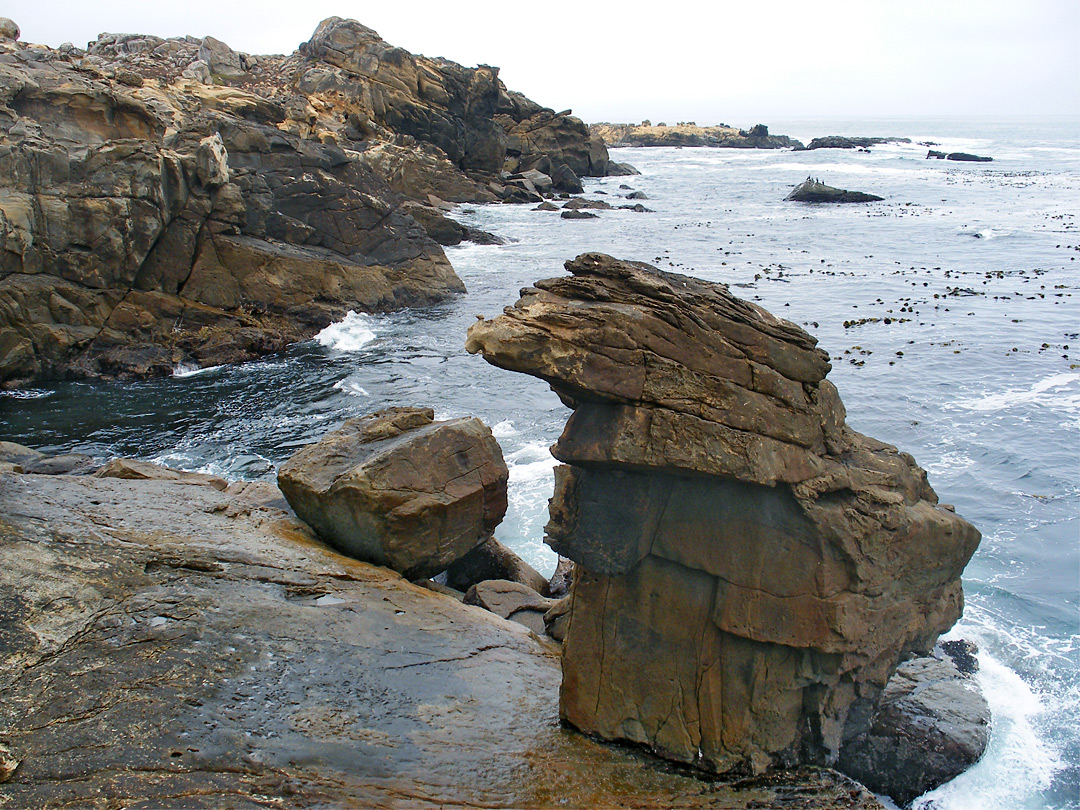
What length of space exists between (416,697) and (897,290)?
32.1 meters

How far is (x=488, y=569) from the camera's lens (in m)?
13.3

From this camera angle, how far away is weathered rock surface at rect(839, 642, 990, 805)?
9391 mm

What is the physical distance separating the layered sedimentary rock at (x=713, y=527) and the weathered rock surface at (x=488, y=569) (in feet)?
14.8

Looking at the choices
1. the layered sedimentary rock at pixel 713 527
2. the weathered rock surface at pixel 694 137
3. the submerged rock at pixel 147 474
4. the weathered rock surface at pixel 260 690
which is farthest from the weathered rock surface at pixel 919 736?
the weathered rock surface at pixel 694 137

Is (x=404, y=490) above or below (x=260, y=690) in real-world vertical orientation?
above

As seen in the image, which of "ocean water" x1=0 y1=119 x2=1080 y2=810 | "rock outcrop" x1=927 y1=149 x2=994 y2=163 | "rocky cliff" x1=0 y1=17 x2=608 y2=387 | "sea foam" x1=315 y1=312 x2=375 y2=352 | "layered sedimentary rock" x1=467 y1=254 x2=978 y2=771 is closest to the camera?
"layered sedimentary rock" x1=467 y1=254 x2=978 y2=771

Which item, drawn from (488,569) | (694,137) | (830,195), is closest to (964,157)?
(830,195)

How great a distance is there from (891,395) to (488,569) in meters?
14.3

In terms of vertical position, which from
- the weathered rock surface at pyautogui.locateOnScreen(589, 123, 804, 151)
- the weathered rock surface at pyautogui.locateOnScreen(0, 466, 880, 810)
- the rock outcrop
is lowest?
the weathered rock surface at pyautogui.locateOnScreen(0, 466, 880, 810)

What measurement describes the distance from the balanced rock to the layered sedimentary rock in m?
3.29

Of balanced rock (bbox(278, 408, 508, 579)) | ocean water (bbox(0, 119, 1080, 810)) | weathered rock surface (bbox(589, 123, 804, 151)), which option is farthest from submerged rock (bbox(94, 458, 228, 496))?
weathered rock surface (bbox(589, 123, 804, 151))

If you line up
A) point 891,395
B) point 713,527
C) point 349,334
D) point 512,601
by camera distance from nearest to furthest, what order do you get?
1. point 713,527
2. point 512,601
3. point 891,395
4. point 349,334

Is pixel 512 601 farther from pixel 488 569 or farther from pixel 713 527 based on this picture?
→ pixel 713 527

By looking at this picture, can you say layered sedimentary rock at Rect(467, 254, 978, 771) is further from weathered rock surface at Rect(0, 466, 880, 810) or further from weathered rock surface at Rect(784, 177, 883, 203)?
weathered rock surface at Rect(784, 177, 883, 203)
